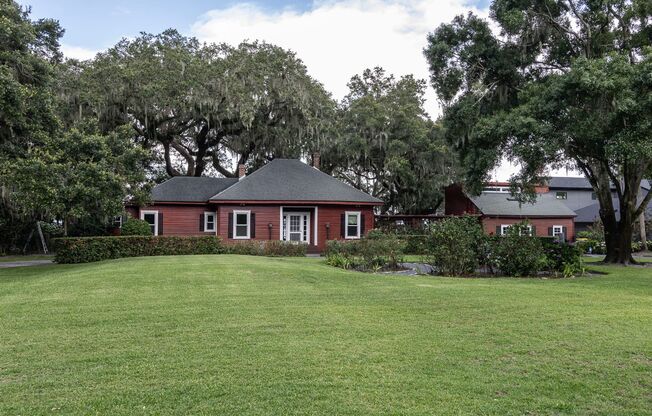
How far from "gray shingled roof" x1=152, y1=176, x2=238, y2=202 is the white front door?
430 cm

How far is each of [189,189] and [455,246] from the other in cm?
1615

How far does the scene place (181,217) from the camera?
23422 millimetres

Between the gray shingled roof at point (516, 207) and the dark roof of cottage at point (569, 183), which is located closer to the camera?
the gray shingled roof at point (516, 207)

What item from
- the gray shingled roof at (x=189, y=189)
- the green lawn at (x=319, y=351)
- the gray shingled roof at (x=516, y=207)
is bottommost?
the green lawn at (x=319, y=351)

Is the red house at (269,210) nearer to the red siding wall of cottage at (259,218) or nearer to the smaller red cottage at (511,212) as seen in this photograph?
the red siding wall of cottage at (259,218)

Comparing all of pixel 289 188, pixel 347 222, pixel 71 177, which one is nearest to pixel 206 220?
pixel 289 188

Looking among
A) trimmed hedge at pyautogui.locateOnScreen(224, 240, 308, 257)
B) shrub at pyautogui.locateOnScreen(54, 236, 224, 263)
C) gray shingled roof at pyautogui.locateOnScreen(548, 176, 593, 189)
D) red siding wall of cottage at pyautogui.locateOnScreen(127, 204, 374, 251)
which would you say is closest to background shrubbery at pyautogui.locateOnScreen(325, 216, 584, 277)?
trimmed hedge at pyautogui.locateOnScreen(224, 240, 308, 257)

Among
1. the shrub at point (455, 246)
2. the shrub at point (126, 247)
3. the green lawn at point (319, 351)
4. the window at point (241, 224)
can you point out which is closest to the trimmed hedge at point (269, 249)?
the shrub at point (126, 247)

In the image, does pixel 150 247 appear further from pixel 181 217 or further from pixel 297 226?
pixel 297 226

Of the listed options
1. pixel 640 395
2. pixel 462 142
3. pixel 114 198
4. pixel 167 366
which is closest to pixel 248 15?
pixel 114 198

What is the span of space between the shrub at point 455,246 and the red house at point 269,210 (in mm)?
10052

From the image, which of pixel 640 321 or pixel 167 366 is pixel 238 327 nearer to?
pixel 167 366

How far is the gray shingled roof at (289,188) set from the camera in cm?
2217

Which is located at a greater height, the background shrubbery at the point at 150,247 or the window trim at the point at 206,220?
the window trim at the point at 206,220
